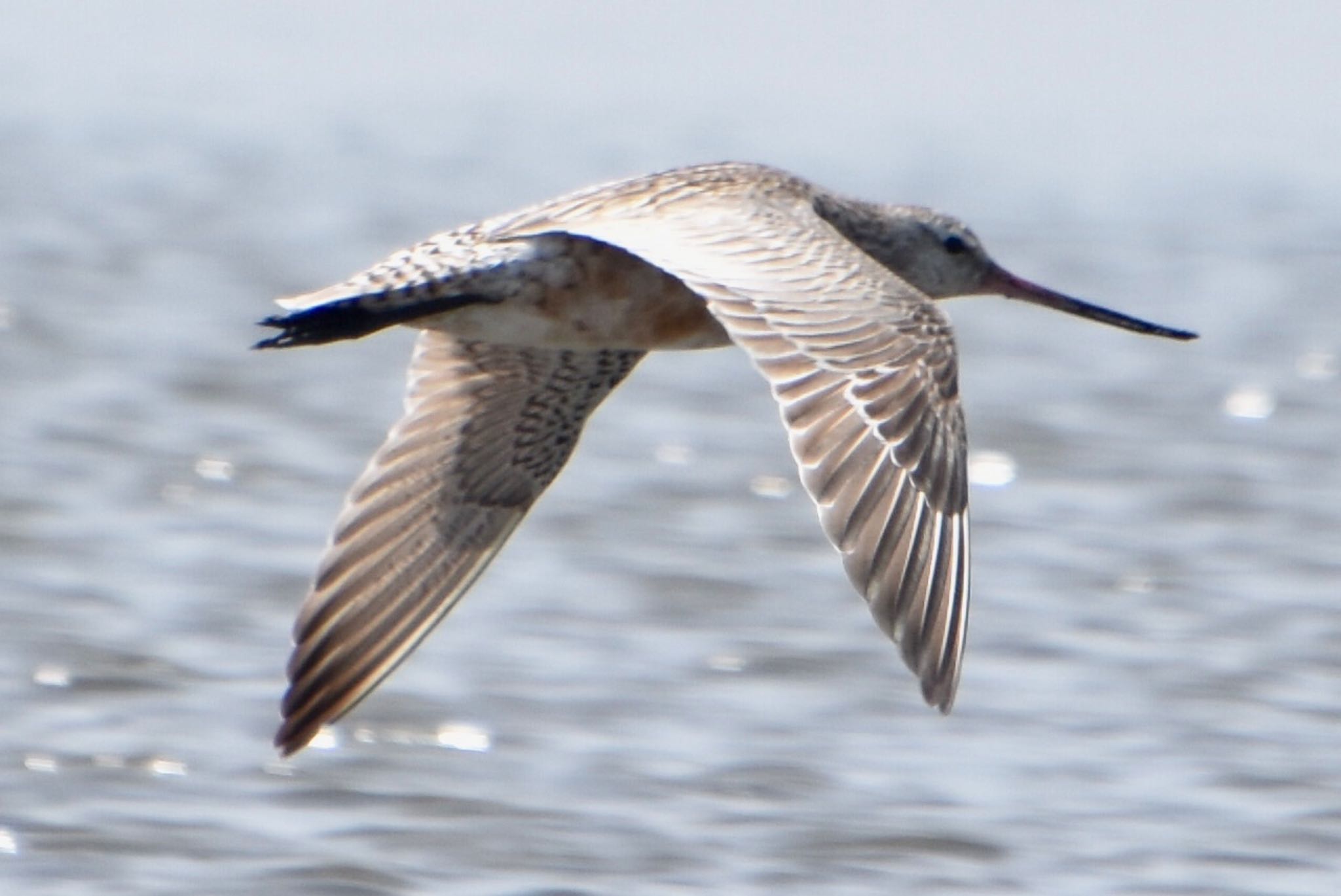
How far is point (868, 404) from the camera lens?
4508 mm

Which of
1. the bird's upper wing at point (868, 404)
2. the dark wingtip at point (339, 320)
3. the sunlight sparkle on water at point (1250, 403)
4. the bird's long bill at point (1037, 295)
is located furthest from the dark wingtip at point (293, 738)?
the sunlight sparkle on water at point (1250, 403)

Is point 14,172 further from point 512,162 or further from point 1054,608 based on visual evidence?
point 1054,608

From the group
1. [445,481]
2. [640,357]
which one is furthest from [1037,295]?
[445,481]

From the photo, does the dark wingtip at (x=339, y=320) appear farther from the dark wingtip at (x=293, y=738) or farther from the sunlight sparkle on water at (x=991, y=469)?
the sunlight sparkle on water at (x=991, y=469)

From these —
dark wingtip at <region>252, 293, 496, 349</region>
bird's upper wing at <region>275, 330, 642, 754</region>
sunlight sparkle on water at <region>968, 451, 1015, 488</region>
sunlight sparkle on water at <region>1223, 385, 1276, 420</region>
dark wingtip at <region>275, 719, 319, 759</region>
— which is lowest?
sunlight sparkle on water at <region>1223, 385, 1276, 420</region>

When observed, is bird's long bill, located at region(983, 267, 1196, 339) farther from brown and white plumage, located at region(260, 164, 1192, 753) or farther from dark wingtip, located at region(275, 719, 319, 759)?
dark wingtip, located at region(275, 719, 319, 759)

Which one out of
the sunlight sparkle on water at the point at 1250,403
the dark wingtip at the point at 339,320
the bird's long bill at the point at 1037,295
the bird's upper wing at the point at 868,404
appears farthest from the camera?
the sunlight sparkle on water at the point at 1250,403

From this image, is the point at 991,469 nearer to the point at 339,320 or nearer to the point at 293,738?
the point at 293,738

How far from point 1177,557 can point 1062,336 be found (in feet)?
12.3

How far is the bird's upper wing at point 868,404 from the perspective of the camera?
14.1 ft

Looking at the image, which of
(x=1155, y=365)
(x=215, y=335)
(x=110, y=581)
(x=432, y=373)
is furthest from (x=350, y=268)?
(x=432, y=373)

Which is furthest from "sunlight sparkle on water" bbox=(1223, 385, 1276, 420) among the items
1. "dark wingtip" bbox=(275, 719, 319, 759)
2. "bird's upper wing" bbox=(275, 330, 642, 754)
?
"dark wingtip" bbox=(275, 719, 319, 759)

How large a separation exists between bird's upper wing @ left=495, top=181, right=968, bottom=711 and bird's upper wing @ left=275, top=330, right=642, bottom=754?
84cm

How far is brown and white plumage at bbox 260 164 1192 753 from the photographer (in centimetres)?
441
